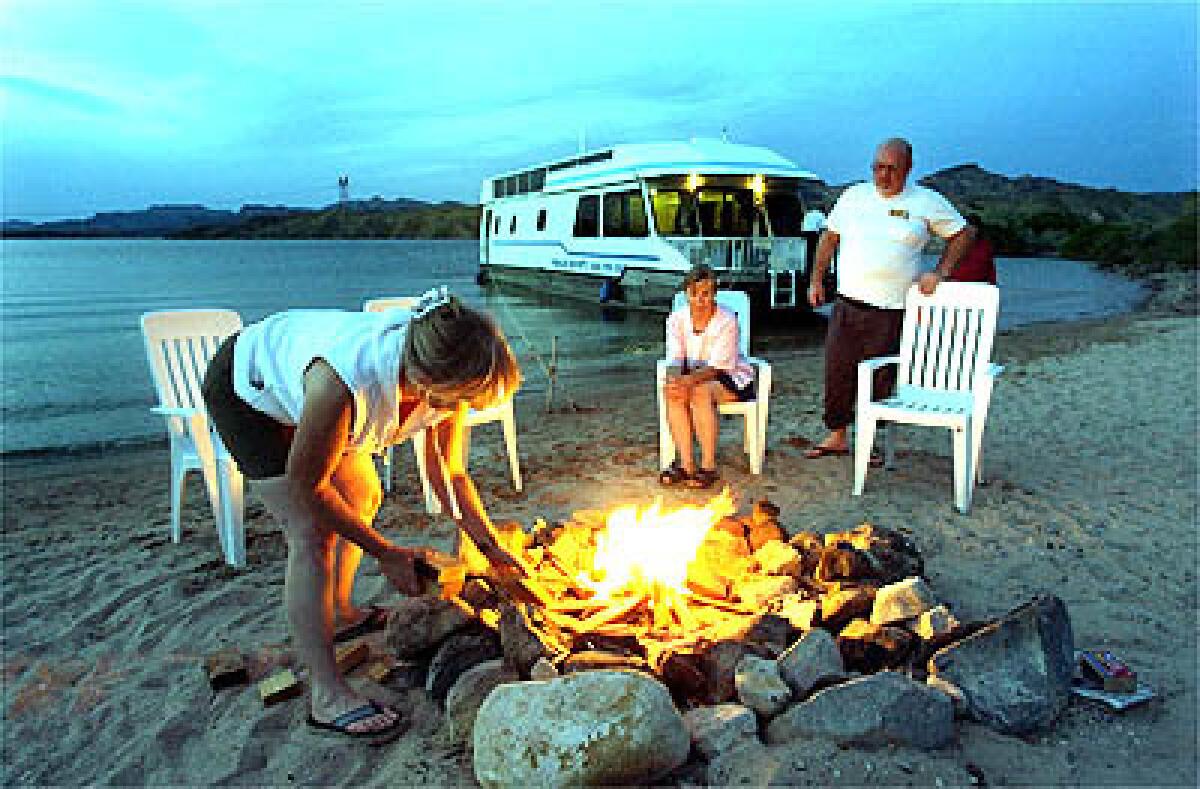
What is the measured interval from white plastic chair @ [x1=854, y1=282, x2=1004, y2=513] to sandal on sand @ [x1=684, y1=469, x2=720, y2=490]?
2.65 ft

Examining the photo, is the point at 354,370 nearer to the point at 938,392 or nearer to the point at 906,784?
the point at 906,784

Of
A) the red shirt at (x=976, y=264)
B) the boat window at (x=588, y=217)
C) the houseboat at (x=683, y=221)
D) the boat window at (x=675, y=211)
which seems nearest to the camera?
the red shirt at (x=976, y=264)

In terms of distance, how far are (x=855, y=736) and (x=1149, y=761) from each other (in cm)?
80

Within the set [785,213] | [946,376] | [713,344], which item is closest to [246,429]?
[713,344]

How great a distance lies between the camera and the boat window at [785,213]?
16500mm

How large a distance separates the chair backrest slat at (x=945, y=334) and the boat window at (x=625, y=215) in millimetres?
11475

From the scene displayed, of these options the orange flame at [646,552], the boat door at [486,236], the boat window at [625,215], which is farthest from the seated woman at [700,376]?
the boat door at [486,236]

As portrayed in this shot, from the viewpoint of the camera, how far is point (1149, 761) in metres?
2.14

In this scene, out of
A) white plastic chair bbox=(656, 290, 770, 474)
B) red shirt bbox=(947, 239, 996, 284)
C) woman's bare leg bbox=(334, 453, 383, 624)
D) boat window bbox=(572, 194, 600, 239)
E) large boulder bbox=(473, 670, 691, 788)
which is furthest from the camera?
boat window bbox=(572, 194, 600, 239)

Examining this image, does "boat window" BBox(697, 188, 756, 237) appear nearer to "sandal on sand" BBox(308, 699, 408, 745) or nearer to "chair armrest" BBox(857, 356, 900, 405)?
"chair armrest" BBox(857, 356, 900, 405)

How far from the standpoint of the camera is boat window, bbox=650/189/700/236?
1572 cm

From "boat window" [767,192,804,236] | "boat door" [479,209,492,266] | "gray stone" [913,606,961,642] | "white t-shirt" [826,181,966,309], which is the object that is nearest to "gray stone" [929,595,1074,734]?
"gray stone" [913,606,961,642]

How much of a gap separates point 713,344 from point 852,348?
3.12 ft

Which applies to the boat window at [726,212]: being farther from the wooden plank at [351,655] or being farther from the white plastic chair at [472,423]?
the wooden plank at [351,655]
